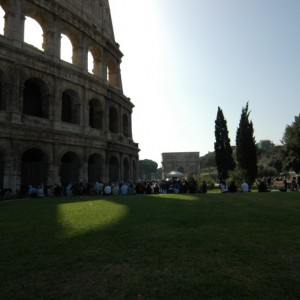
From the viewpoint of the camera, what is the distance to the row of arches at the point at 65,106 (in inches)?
1016

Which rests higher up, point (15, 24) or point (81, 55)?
point (15, 24)

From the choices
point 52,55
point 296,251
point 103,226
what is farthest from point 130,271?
point 52,55

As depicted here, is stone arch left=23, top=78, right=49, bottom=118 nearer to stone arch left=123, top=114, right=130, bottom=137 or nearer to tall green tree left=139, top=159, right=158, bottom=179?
stone arch left=123, top=114, right=130, bottom=137

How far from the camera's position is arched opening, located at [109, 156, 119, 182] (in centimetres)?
3172

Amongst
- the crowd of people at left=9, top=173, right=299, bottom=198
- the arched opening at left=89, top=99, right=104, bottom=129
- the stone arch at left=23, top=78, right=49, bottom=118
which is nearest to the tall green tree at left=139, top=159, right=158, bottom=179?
the arched opening at left=89, top=99, right=104, bottom=129

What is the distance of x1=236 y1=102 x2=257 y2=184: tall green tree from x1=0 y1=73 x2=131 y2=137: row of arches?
1442cm

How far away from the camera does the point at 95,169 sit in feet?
98.1

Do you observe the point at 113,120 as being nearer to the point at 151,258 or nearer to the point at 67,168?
the point at 67,168

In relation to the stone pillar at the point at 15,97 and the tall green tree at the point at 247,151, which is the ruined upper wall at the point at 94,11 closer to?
the stone pillar at the point at 15,97

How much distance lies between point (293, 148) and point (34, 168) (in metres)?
30.3

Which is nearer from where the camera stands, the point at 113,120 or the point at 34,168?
the point at 34,168

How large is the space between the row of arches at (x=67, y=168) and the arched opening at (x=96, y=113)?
2869mm

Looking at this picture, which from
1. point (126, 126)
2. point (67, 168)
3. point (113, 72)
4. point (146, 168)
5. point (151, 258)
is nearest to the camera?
point (151, 258)

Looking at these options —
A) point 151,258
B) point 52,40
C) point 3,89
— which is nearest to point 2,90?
point 3,89
